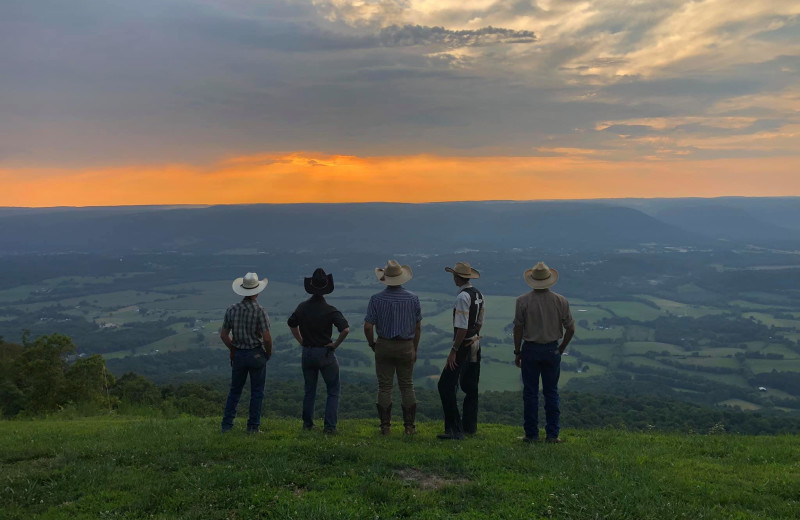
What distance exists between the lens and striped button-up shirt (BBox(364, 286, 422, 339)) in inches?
373

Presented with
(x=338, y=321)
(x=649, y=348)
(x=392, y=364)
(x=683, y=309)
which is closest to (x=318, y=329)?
(x=338, y=321)

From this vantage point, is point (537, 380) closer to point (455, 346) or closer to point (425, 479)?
point (455, 346)

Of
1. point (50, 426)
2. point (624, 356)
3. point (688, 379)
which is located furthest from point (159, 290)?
point (50, 426)

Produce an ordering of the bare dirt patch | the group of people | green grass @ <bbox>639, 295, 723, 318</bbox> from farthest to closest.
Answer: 1. green grass @ <bbox>639, 295, 723, 318</bbox>
2. the group of people
3. the bare dirt patch

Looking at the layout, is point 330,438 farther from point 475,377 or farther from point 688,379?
point 688,379

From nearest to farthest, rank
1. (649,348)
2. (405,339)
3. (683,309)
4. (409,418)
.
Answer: (405,339)
(409,418)
(649,348)
(683,309)

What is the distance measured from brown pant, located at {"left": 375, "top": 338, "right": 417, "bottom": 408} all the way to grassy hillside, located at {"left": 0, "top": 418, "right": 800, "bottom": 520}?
89 centimetres

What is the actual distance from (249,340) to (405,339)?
2864 millimetres

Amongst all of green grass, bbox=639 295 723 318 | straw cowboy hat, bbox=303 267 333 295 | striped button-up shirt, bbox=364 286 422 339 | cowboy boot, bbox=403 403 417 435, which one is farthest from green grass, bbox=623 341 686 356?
straw cowboy hat, bbox=303 267 333 295

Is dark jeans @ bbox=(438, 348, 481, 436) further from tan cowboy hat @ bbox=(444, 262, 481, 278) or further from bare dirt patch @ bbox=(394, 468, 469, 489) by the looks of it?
bare dirt patch @ bbox=(394, 468, 469, 489)

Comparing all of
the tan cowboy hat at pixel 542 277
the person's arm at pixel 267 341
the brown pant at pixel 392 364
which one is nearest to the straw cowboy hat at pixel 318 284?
the person's arm at pixel 267 341

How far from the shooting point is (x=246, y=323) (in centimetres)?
948

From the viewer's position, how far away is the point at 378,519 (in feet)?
19.2

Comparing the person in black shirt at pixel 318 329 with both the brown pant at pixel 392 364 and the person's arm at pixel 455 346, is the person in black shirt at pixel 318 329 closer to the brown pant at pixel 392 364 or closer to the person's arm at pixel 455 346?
the brown pant at pixel 392 364
